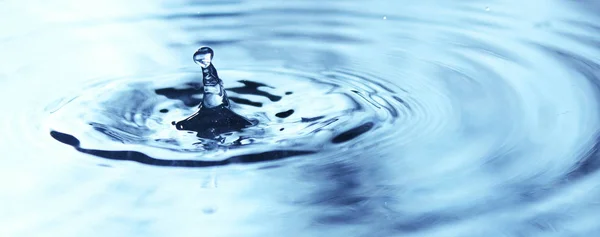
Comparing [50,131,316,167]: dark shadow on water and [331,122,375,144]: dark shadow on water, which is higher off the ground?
[331,122,375,144]: dark shadow on water

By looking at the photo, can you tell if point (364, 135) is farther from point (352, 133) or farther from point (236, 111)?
point (236, 111)

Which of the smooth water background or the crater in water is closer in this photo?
the smooth water background

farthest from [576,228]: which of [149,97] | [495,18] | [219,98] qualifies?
[495,18]

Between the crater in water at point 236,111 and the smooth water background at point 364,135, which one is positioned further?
the crater in water at point 236,111

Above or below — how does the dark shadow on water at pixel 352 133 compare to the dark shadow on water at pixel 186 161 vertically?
above

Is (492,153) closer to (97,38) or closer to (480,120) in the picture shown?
(480,120)
